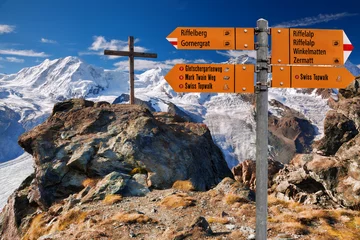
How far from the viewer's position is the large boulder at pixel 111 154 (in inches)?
622

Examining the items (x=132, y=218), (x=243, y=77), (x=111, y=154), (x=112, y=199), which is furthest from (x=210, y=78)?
(x=111, y=154)

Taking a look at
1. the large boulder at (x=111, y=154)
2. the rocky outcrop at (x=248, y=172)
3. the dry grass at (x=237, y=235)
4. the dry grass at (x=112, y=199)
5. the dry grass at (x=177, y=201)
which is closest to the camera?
the dry grass at (x=237, y=235)

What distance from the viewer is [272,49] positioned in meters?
5.08

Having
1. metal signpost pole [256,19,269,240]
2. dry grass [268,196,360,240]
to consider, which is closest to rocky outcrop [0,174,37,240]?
dry grass [268,196,360,240]

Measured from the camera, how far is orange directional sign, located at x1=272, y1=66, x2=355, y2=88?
509cm

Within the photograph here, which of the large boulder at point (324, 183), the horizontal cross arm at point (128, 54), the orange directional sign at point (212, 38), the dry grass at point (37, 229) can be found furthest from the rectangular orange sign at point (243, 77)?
the horizontal cross arm at point (128, 54)

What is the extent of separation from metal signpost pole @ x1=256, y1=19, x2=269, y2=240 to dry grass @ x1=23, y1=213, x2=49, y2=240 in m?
10.5

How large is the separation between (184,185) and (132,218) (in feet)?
16.9

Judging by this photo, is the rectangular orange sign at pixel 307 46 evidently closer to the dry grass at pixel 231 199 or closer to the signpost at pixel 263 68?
the signpost at pixel 263 68

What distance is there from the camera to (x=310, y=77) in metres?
5.19

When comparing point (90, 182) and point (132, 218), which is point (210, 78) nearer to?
point (132, 218)

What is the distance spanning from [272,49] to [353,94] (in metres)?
45.8

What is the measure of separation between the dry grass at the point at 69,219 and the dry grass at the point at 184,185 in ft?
17.2

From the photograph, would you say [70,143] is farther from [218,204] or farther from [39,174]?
[218,204]
